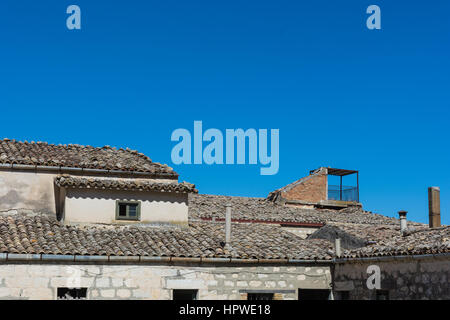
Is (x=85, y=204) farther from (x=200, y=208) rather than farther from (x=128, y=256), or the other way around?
(x=200, y=208)

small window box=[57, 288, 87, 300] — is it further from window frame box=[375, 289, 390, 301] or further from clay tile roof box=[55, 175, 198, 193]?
window frame box=[375, 289, 390, 301]

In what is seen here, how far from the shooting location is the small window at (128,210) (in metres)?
18.0

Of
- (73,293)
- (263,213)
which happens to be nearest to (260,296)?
(73,293)

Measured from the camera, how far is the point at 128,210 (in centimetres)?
1809

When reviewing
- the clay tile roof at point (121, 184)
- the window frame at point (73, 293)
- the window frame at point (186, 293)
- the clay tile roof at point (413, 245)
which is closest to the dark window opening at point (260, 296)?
the window frame at point (186, 293)

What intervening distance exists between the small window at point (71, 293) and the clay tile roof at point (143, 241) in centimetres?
101

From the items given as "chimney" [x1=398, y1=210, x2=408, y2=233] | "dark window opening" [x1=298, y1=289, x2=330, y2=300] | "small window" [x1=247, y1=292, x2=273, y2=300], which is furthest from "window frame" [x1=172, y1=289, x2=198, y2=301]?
"chimney" [x1=398, y1=210, x2=408, y2=233]

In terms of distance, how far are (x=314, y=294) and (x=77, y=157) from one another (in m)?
8.88

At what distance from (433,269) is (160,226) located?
8.30 metres

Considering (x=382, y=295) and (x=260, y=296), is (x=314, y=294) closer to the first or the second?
(x=260, y=296)
